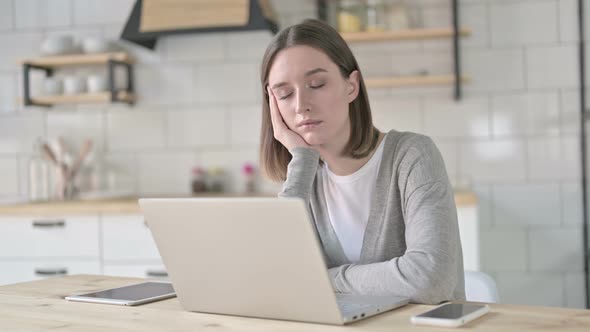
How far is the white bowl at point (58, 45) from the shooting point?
3.79m

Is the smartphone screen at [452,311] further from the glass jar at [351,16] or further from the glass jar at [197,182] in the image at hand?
the glass jar at [197,182]

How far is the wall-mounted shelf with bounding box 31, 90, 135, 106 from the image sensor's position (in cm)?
373

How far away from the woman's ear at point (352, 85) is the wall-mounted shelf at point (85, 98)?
2178 millimetres

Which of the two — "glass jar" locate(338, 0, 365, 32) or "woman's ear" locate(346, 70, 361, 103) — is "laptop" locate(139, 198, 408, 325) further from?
"glass jar" locate(338, 0, 365, 32)

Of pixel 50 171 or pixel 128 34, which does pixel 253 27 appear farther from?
pixel 50 171

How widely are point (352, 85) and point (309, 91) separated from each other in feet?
0.57

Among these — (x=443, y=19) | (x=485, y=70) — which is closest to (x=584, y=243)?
(x=485, y=70)

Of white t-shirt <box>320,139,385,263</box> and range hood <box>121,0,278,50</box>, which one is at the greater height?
range hood <box>121,0,278,50</box>

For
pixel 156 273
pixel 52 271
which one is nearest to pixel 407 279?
pixel 156 273

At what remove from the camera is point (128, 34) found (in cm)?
361

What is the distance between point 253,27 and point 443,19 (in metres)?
0.88

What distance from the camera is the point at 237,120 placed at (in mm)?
3791

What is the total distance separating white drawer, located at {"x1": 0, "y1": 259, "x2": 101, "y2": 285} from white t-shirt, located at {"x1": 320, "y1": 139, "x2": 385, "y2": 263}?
182 centimetres

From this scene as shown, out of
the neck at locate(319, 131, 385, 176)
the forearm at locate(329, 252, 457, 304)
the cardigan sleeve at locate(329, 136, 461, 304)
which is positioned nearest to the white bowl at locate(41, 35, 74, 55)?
the neck at locate(319, 131, 385, 176)
